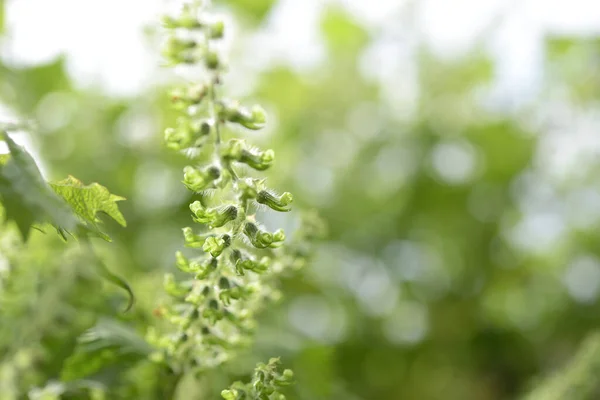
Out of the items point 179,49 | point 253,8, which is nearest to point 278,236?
point 179,49

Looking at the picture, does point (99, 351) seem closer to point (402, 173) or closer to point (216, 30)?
point (216, 30)

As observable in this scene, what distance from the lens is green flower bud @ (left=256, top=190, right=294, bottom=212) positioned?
37 centimetres

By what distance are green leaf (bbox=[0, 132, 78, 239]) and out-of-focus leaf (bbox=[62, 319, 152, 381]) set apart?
21cm

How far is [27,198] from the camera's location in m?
0.35

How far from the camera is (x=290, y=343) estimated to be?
758 millimetres

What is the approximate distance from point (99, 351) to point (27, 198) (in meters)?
0.23

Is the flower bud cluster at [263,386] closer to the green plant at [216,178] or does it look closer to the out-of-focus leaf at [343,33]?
the green plant at [216,178]

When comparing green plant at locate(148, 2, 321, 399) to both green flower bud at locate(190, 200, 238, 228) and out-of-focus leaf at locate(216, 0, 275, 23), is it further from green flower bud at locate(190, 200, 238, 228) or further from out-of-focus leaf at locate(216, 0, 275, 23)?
out-of-focus leaf at locate(216, 0, 275, 23)

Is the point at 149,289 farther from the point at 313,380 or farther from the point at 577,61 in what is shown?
the point at 577,61

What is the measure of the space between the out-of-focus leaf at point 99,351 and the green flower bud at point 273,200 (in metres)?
0.24

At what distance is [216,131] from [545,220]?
148 cm

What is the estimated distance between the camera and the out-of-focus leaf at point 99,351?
543mm

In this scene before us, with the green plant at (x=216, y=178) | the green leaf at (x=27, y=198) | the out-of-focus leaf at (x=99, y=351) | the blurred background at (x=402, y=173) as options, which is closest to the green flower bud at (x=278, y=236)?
the green plant at (x=216, y=178)

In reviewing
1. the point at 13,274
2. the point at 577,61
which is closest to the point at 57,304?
the point at 13,274
